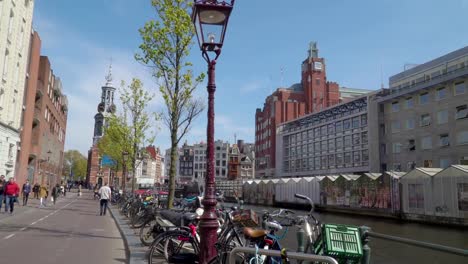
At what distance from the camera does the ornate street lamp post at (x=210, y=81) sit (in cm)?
599

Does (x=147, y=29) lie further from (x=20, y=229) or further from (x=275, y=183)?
(x=275, y=183)

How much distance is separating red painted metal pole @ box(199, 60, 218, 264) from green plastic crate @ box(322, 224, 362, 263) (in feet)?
5.55

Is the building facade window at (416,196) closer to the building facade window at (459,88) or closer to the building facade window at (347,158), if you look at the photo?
the building facade window at (459,88)

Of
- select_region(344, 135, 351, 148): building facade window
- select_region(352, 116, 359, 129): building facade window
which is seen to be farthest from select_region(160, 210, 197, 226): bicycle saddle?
select_region(344, 135, 351, 148): building facade window

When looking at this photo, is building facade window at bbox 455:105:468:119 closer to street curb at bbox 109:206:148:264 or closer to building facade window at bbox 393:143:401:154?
building facade window at bbox 393:143:401:154

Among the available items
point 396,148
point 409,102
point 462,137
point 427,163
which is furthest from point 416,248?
point 396,148

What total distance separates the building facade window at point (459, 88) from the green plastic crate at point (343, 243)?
45369 millimetres

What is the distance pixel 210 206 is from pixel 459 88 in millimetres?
45917

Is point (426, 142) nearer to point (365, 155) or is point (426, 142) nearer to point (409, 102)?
point (409, 102)

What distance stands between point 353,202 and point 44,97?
34.7 m

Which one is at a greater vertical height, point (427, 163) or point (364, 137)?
point (364, 137)

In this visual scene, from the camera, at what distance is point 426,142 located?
48062 mm

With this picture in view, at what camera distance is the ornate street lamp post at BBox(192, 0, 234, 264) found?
5992mm

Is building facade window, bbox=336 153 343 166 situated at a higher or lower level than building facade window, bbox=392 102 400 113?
lower
